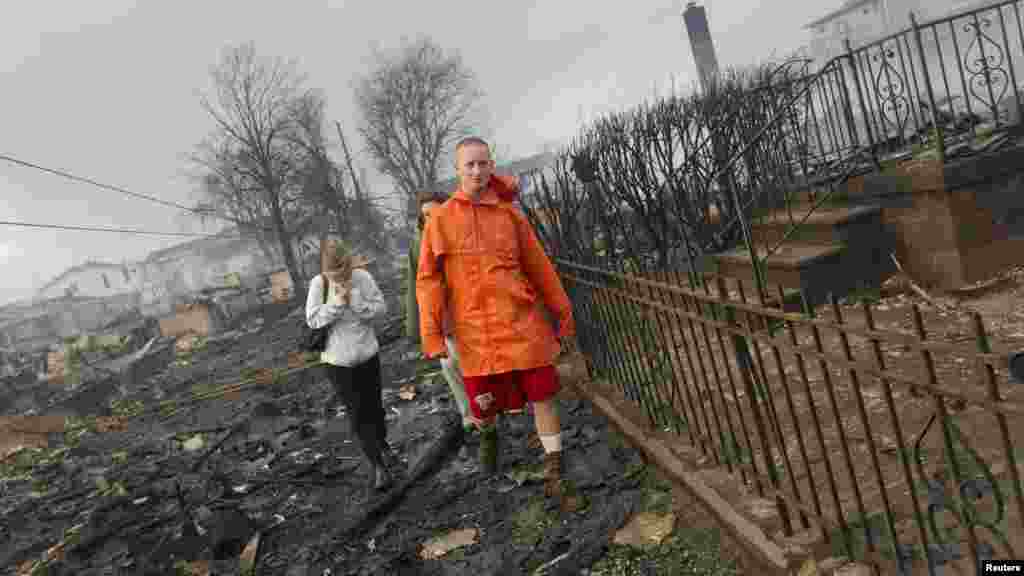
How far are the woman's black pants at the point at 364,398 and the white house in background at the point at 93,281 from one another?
289 feet

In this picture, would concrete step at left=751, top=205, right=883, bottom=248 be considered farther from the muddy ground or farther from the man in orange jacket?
the man in orange jacket

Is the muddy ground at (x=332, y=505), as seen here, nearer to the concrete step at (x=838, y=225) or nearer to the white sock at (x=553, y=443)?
the white sock at (x=553, y=443)

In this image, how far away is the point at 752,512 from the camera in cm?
306

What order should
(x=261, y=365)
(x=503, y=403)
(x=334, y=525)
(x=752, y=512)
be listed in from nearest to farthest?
(x=752, y=512)
(x=503, y=403)
(x=334, y=525)
(x=261, y=365)

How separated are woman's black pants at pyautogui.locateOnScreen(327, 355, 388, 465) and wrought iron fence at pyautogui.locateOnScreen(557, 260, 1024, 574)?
5.37ft

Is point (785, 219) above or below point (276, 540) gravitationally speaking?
above

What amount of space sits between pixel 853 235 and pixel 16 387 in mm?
21962

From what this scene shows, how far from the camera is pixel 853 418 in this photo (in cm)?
402

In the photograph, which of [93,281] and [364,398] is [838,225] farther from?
[93,281]

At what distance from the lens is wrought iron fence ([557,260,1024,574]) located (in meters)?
1.84

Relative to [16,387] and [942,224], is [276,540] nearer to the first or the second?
[942,224]

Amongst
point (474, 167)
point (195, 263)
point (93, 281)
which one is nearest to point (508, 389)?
point (474, 167)

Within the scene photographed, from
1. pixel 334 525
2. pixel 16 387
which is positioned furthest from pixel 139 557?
pixel 16 387

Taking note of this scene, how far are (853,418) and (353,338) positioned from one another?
3190mm
